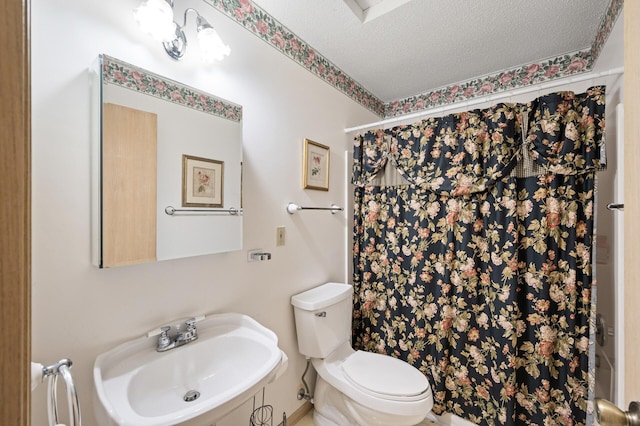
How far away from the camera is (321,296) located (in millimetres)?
1638

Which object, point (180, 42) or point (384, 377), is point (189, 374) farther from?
point (180, 42)

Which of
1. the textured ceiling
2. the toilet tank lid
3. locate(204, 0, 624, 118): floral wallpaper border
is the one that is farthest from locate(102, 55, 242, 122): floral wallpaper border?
the toilet tank lid

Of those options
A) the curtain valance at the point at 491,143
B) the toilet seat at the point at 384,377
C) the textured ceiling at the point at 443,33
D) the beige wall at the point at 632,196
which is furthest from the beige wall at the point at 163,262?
the beige wall at the point at 632,196

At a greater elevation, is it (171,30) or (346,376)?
(171,30)

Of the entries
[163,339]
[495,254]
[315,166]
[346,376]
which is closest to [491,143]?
[495,254]

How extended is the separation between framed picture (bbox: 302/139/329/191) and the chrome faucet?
3.22ft

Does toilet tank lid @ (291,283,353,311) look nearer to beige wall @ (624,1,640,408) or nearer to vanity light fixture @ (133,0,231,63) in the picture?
beige wall @ (624,1,640,408)

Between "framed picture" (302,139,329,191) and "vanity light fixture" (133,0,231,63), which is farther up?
"vanity light fixture" (133,0,231,63)

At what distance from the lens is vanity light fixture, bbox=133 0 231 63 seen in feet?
3.02

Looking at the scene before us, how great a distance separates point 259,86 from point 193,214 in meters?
0.78

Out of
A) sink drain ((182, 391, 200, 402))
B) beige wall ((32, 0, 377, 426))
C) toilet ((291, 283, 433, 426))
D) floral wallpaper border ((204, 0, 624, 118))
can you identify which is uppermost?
floral wallpaper border ((204, 0, 624, 118))

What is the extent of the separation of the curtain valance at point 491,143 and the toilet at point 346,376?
96cm

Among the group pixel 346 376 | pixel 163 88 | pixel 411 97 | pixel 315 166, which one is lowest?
pixel 346 376

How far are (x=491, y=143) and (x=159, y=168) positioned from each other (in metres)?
1.71
